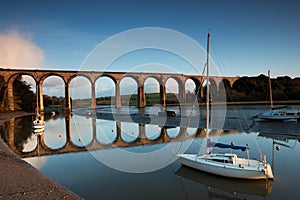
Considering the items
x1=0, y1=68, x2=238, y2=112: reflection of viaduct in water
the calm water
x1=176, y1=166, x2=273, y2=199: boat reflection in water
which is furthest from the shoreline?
x1=0, y1=68, x2=238, y2=112: reflection of viaduct in water

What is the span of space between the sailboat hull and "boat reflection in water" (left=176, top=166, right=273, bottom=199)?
0.18 metres

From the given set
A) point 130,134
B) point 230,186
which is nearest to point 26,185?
point 230,186

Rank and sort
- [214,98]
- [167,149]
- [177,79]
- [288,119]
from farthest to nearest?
[214,98]
[177,79]
[288,119]
[167,149]

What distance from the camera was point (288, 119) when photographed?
22.1 metres

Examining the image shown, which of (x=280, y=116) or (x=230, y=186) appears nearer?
(x=230, y=186)

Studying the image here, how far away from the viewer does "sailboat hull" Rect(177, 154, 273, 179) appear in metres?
7.89

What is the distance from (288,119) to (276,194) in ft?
58.1

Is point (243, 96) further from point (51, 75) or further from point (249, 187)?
point (249, 187)

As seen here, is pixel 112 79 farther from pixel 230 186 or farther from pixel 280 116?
pixel 230 186

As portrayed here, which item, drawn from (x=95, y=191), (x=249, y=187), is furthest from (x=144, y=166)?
(x=249, y=187)

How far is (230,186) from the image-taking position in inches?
309

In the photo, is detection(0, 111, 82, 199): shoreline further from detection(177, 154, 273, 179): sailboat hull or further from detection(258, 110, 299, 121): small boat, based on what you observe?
detection(258, 110, 299, 121): small boat

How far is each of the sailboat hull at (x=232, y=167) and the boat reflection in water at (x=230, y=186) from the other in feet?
0.59

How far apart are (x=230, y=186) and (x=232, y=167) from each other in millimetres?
665
